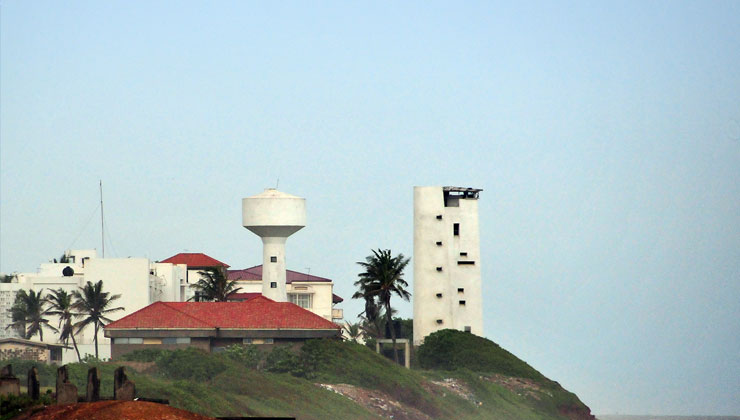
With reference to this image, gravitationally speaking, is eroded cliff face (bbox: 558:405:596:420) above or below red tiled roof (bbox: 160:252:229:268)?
below

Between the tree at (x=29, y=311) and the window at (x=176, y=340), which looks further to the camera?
the tree at (x=29, y=311)

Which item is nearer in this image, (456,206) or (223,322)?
(223,322)

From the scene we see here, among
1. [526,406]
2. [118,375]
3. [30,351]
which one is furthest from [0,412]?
[526,406]

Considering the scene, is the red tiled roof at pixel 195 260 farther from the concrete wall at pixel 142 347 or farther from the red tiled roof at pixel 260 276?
the concrete wall at pixel 142 347

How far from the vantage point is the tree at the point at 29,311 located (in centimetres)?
13375

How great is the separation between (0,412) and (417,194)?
3935 inches

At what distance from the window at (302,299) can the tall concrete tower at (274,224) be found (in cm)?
2924

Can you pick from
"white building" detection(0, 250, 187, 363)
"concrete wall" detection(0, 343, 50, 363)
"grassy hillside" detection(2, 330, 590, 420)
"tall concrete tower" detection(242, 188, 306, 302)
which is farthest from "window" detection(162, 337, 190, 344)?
"tall concrete tower" detection(242, 188, 306, 302)

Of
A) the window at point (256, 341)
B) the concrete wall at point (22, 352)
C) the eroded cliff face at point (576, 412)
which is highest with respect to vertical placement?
the window at point (256, 341)

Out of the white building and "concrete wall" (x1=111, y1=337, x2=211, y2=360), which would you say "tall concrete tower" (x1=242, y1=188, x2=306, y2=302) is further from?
"concrete wall" (x1=111, y1=337, x2=211, y2=360)

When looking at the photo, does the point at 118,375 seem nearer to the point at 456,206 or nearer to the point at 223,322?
the point at 223,322

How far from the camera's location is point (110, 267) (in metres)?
134

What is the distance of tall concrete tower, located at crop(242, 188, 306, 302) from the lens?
135 meters

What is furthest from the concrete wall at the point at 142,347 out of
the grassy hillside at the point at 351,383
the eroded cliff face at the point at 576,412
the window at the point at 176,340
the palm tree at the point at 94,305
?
the eroded cliff face at the point at 576,412
